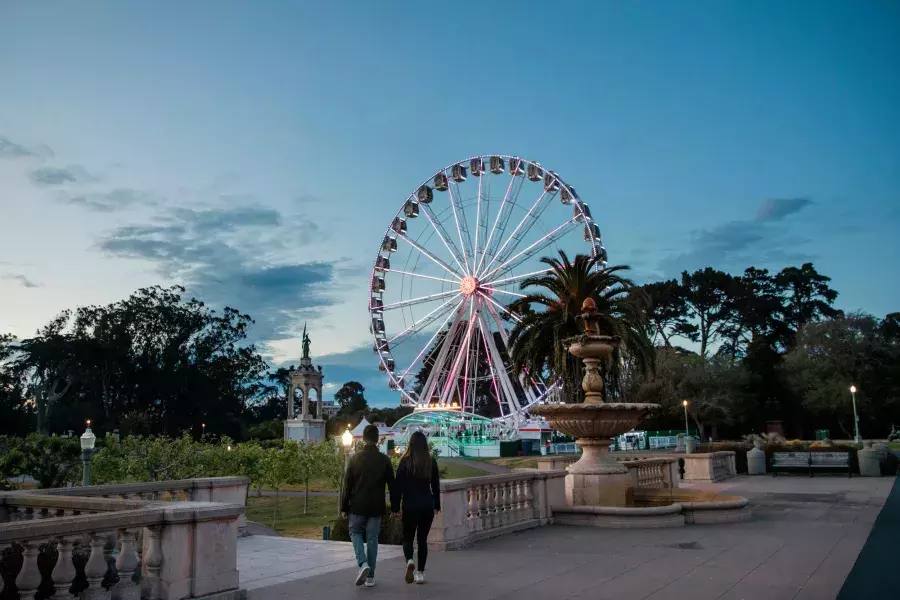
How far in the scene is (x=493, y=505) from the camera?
1186cm

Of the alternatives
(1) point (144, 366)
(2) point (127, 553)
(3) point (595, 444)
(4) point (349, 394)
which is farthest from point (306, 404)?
(4) point (349, 394)

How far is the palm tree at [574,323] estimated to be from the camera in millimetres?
24484

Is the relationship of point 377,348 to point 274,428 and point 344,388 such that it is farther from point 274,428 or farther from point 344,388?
point 344,388

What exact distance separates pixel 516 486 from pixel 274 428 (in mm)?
67981

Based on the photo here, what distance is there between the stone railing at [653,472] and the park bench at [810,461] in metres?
7.91

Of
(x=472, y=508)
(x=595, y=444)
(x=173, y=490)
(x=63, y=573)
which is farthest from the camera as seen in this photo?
(x=595, y=444)

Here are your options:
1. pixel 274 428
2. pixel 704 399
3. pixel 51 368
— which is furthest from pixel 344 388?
pixel 704 399

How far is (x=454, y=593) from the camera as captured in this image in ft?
24.6

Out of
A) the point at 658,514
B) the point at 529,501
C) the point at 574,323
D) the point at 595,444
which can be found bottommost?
the point at 658,514

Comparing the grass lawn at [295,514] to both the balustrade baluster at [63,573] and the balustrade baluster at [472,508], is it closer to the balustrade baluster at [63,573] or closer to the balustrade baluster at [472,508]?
the balustrade baluster at [472,508]

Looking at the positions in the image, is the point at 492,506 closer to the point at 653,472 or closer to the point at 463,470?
the point at 653,472

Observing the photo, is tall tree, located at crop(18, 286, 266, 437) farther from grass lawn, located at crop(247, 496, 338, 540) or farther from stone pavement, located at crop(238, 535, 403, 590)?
stone pavement, located at crop(238, 535, 403, 590)

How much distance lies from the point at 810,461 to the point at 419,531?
22.7 meters

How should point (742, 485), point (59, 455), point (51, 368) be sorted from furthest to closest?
point (51, 368), point (59, 455), point (742, 485)
